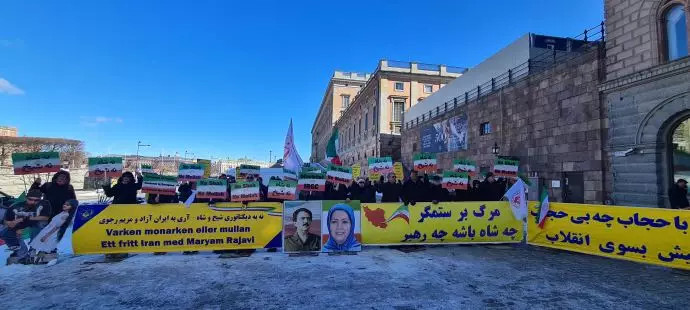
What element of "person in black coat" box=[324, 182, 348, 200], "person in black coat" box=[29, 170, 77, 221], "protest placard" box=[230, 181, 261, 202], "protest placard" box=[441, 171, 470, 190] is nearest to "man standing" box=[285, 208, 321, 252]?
"protest placard" box=[230, 181, 261, 202]

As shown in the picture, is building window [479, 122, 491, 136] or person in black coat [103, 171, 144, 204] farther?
building window [479, 122, 491, 136]

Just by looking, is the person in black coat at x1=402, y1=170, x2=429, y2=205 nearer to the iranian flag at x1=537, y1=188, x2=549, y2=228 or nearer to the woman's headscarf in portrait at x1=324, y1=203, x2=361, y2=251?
the woman's headscarf in portrait at x1=324, y1=203, x2=361, y2=251

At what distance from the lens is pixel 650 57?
9.78 m

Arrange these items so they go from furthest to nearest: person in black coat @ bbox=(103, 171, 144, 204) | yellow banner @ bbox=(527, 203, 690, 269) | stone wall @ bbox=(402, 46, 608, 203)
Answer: stone wall @ bbox=(402, 46, 608, 203) < person in black coat @ bbox=(103, 171, 144, 204) < yellow banner @ bbox=(527, 203, 690, 269)

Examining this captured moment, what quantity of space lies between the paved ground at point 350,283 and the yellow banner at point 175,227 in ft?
0.98

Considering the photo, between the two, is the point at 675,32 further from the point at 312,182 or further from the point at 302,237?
the point at 302,237

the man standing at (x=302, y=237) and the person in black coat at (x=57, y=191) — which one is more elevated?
the person in black coat at (x=57, y=191)

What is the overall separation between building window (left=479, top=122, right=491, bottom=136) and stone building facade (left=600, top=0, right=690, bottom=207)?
708 centimetres

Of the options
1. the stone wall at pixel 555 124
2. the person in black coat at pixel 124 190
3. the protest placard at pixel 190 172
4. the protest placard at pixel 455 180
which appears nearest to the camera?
the person in black coat at pixel 124 190

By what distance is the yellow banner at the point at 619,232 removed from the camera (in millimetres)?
6074

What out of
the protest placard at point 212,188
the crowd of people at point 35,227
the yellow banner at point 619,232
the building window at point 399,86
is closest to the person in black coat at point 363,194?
the protest placard at point 212,188

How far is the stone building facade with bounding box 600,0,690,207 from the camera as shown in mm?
9281

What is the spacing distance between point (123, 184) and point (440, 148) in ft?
63.6

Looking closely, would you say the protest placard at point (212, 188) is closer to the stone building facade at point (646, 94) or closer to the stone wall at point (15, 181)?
the stone building facade at point (646, 94)
